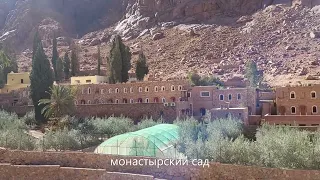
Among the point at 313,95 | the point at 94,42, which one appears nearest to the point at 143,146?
the point at 313,95

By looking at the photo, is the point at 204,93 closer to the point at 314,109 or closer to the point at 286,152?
the point at 314,109

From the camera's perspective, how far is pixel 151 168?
20.6 meters

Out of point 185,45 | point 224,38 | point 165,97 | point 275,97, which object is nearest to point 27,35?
point 185,45

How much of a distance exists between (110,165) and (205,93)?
20.6m

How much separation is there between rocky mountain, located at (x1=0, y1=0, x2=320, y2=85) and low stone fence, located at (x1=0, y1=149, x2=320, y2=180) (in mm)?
36287

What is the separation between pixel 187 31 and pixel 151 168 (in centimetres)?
6801

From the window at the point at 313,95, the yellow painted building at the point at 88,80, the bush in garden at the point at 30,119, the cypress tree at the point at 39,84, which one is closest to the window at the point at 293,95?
Answer: the window at the point at 313,95

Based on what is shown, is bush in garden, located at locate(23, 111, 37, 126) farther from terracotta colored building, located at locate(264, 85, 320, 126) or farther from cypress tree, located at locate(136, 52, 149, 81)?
terracotta colored building, located at locate(264, 85, 320, 126)

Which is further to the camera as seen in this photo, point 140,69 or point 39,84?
point 140,69

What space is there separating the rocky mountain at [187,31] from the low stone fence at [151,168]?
3629 cm

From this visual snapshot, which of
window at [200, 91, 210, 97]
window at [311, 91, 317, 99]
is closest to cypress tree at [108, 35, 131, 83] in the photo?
window at [200, 91, 210, 97]

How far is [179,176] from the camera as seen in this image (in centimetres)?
2017

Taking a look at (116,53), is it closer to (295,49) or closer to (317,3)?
(295,49)

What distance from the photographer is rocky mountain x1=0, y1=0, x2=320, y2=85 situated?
216 feet
